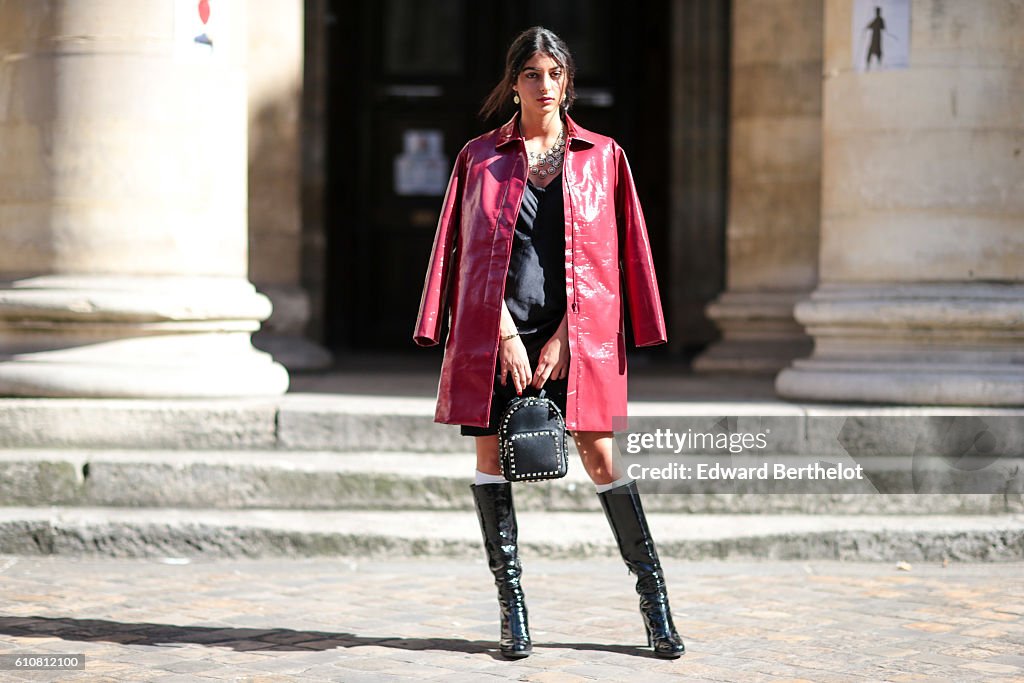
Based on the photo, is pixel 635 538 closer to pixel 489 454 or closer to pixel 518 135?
pixel 489 454

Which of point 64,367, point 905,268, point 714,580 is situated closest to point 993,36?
point 905,268

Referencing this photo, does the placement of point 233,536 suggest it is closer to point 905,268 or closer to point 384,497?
point 384,497

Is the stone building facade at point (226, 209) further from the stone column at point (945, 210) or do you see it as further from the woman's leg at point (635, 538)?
the woman's leg at point (635, 538)

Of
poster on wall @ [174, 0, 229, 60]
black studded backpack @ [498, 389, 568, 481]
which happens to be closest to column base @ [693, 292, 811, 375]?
poster on wall @ [174, 0, 229, 60]

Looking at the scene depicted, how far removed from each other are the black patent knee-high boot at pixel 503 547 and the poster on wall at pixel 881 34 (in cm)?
372

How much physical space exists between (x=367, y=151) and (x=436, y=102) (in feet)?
2.34

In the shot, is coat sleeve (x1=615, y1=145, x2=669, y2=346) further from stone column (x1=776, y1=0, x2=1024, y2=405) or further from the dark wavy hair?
stone column (x1=776, y1=0, x2=1024, y2=405)

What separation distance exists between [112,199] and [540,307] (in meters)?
3.14

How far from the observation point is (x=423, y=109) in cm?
1210

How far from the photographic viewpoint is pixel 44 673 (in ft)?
14.3

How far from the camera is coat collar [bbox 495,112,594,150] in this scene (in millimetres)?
4766

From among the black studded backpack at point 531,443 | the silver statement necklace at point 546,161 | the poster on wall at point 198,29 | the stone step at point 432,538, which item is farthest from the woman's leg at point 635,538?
the poster on wall at point 198,29

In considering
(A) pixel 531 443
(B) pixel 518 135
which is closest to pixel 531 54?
(B) pixel 518 135

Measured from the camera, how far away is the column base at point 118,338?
695cm
